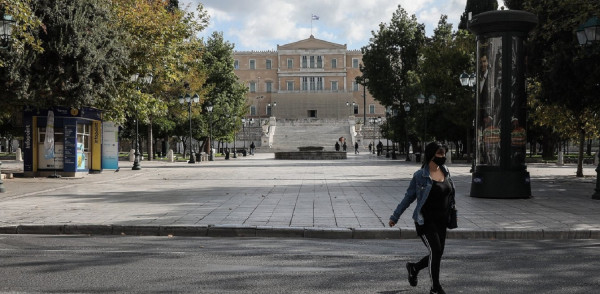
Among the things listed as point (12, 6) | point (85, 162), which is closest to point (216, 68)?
point (85, 162)

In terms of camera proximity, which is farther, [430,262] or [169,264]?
[169,264]

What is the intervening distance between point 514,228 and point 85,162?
61.4 ft

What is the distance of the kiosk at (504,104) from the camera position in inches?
595

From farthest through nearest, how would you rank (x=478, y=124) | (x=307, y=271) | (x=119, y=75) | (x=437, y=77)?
(x=437, y=77), (x=119, y=75), (x=478, y=124), (x=307, y=271)

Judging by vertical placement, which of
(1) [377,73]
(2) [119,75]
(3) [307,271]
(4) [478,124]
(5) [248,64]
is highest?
(5) [248,64]

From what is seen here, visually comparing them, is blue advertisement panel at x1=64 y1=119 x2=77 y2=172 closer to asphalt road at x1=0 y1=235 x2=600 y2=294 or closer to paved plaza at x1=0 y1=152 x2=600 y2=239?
paved plaza at x1=0 y1=152 x2=600 y2=239

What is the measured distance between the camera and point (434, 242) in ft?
18.9

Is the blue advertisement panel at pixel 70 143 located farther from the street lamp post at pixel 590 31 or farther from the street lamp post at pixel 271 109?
the street lamp post at pixel 271 109

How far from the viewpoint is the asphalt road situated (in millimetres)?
6127

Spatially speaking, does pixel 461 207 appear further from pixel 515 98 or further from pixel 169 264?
Result: pixel 169 264

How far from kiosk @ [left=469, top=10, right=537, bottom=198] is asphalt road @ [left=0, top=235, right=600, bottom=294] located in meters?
5.73

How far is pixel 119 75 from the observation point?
23.4 meters

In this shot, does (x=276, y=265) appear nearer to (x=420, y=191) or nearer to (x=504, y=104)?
(x=420, y=191)

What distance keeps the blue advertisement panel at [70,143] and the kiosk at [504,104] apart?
47.8 feet
